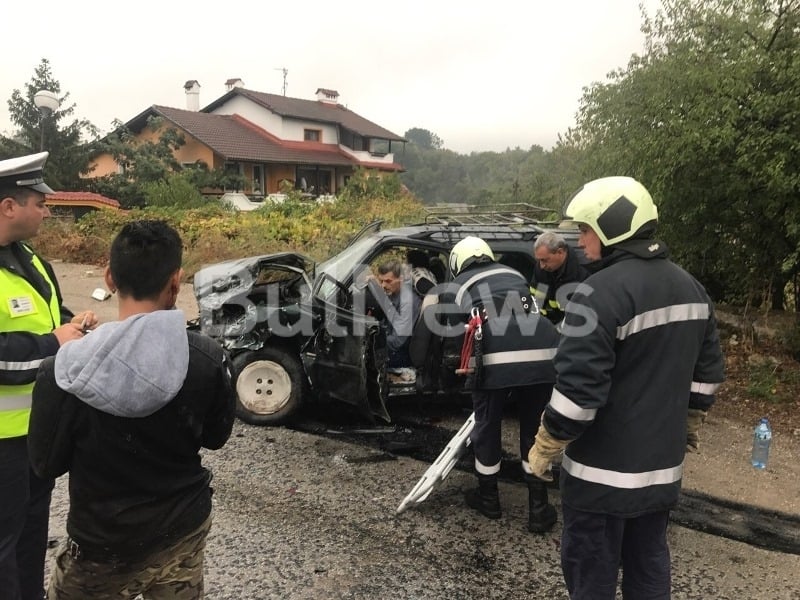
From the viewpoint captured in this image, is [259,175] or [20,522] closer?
[20,522]

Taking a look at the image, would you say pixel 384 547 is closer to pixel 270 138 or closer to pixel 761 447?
pixel 761 447

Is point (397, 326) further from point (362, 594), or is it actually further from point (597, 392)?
point (597, 392)

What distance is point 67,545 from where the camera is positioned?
185cm

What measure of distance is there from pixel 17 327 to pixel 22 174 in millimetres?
576

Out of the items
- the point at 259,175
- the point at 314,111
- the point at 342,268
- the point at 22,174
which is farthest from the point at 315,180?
the point at 22,174

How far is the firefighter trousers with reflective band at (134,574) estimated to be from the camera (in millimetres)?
1807

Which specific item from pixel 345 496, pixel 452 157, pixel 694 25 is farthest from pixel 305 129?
pixel 452 157

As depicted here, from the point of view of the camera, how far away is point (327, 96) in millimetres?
40531

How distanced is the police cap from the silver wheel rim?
9.47 ft

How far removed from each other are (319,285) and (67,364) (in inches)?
135

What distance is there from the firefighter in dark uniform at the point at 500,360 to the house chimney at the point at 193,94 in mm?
36337

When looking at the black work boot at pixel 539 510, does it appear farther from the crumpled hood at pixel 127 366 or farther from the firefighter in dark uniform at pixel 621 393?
the crumpled hood at pixel 127 366

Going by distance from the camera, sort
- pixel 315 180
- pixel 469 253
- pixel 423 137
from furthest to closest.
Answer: pixel 423 137 < pixel 315 180 < pixel 469 253

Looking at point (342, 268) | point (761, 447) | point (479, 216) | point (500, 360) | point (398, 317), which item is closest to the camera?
point (500, 360)
